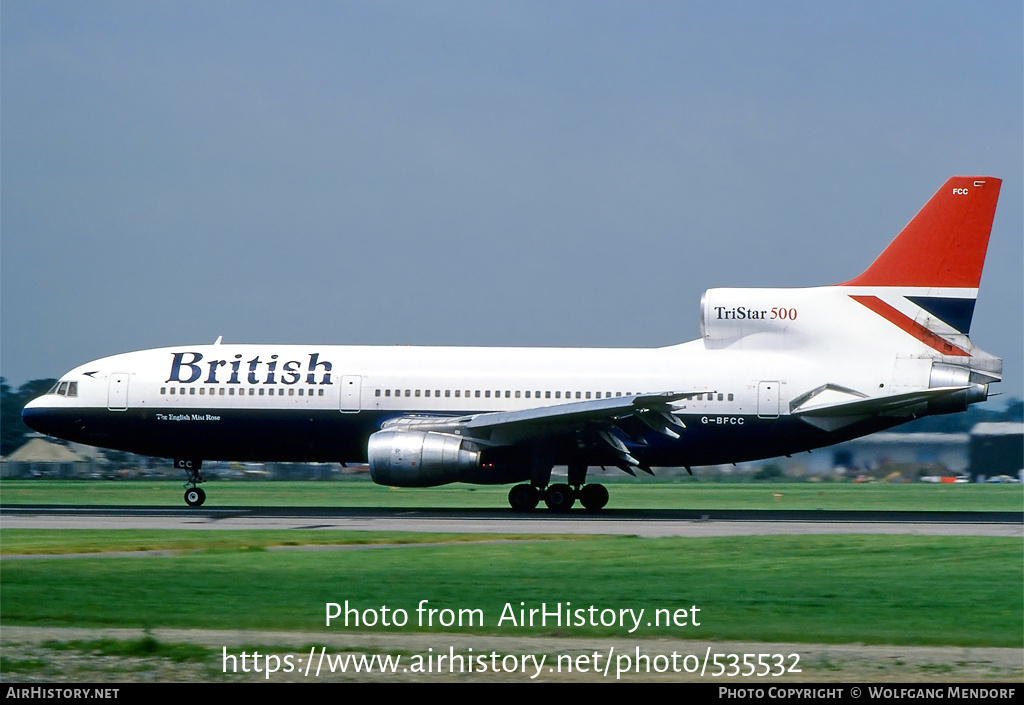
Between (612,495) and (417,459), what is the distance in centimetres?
1351

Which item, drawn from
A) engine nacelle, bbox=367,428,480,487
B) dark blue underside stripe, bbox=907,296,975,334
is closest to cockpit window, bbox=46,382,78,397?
engine nacelle, bbox=367,428,480,487

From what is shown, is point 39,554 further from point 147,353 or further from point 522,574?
point 147,353

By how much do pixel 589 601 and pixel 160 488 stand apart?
30987 mm

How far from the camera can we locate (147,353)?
3056 cm

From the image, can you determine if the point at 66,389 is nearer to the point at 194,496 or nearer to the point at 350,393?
the point at 194,496

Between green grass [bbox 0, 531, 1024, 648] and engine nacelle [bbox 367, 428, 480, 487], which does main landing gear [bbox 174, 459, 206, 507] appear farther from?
green grass [bbox 0, 531, 1024, 648]

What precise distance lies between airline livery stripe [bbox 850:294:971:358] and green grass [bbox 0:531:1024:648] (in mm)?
10127

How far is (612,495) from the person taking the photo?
38.8 metres

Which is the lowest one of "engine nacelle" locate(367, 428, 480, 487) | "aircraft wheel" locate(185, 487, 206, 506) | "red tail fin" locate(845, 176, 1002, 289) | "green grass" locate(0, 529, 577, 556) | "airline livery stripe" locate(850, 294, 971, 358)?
"green grass" locate(0, 529, 577, 556)

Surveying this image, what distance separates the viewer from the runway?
75.2ft

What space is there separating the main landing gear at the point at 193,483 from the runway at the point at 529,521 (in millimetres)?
905

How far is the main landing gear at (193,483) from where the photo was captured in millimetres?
30094

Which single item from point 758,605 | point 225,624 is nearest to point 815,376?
point 758,605

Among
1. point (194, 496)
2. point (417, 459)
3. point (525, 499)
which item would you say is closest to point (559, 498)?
point (525, 499)
